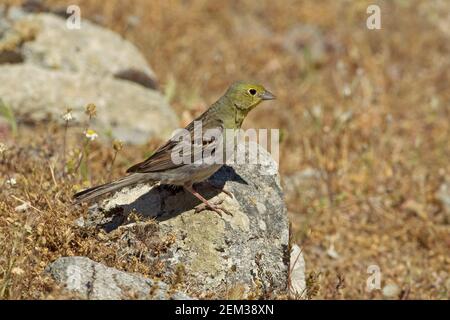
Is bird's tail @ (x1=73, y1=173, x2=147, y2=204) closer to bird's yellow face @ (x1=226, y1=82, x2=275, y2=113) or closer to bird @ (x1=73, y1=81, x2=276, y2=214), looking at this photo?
bird @ (x1=73, y1=81, x2=276, y2=214)

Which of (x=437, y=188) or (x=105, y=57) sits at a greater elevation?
(x=105, y=57)

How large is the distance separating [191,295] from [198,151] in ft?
4.47

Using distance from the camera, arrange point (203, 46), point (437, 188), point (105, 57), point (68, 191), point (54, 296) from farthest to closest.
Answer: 1. point (203, 46)
2. point (105, 57)
3. point (437, 188)
4. point (68, 191)
5. point (54, 296)

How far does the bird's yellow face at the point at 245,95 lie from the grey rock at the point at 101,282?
214 centimetres

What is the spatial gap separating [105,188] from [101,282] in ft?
3.42

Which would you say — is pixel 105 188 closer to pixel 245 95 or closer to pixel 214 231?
pixel 214 231

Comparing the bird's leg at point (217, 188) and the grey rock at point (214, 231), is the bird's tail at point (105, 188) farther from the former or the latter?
the bird's leg at point (217, 188)

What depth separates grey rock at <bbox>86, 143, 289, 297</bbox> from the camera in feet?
18.4

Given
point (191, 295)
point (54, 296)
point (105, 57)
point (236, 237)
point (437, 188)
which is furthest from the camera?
point (105, 57)

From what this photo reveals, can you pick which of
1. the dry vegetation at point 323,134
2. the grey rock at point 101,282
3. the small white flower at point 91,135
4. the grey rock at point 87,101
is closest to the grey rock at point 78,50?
the grey rock at point 87,101

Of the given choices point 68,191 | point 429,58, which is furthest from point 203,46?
point 68,191
